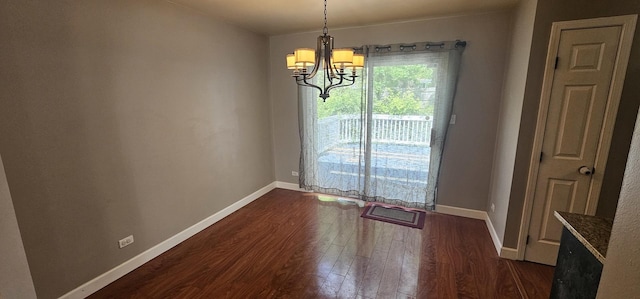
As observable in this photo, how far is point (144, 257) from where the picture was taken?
255cm

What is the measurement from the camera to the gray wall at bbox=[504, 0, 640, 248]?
201 cm

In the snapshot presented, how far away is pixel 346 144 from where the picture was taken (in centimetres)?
391

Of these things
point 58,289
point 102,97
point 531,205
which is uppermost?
point 102,97

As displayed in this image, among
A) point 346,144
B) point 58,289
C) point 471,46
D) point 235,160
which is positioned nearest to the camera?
point 58,289

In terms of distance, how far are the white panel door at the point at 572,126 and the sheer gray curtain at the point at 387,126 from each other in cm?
→ 111

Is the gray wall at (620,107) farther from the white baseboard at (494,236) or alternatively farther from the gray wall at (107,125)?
the gray wall at (107,125)

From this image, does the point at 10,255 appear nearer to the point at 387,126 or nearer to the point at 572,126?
the point at 387,126

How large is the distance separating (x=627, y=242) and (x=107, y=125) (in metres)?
3.01

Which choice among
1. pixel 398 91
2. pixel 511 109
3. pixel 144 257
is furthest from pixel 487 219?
pixel 144 257

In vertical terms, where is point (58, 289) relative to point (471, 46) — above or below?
below

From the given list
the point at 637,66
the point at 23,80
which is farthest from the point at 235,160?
the point at 637,66

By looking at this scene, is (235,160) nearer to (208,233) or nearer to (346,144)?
(208,233)

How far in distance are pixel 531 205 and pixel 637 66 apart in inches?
51.1

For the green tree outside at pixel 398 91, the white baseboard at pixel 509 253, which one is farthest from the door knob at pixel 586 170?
the green tree outside at pixel 398 91
